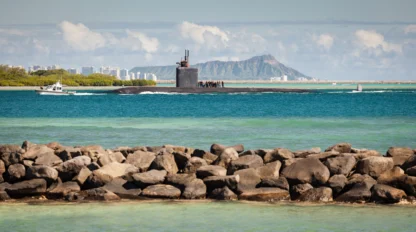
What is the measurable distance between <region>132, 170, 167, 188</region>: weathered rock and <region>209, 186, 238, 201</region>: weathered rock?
1231 millimetres

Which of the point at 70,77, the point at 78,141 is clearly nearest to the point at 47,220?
the point at 78,141

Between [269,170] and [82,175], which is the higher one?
[269,170]

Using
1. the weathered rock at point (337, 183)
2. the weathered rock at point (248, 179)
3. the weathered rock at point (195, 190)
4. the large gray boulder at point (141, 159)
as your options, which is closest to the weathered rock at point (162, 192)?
the weathered rock at point (195, 190)

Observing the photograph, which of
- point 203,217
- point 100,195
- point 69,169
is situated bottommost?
point 203,217

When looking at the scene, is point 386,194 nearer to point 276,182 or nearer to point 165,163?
point 276,182

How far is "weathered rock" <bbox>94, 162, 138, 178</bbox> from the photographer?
16453 mm

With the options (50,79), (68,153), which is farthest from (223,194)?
(50,79)

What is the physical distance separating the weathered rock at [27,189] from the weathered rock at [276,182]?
190 inches

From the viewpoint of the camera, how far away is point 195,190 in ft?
51.7

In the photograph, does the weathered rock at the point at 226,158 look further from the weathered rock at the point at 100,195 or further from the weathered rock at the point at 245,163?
the weathered rock at the point at 100,195

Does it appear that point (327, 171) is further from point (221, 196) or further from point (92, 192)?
point (92, 192)

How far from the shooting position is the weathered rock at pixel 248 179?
52.2ft

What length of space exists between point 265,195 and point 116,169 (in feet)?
11.4

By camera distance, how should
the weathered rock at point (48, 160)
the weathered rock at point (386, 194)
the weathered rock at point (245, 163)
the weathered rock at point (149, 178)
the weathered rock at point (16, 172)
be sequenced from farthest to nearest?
1. the weathered rock at point (48, 160)
2. the weathered rock at point (16, 172)
3. the weathered rock at point (245, 163)
4. the weathered rock at point (149, 178)
5. the weathered rock at point (386, 194)
